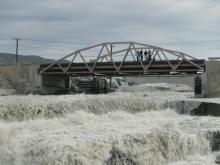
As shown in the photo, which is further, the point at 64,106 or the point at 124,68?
the point at 124,68

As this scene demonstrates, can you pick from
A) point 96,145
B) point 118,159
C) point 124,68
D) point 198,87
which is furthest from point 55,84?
point 118,159

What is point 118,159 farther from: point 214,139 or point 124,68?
point 124,68

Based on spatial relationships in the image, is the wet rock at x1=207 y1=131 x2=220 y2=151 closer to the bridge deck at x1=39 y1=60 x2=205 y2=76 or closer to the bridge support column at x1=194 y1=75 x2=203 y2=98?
the bridge support column at x1=194 y1=75 x2=203 y2=98

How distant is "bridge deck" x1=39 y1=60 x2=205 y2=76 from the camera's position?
54.7 m

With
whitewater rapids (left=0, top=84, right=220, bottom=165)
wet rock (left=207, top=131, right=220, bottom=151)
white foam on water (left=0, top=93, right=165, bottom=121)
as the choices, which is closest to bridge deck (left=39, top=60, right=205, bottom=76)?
white foam on water (left=0, top=93, right=165, bottom=121)

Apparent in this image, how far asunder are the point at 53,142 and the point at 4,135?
2.70 metres

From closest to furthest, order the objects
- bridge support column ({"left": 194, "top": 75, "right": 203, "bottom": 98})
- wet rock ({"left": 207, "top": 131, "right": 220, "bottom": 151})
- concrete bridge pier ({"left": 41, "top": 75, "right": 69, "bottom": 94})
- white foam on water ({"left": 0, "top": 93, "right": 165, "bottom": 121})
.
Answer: wet rock ({"left": 207, "top": 131, "right": 220, "bottom": 151}), white foam on water ({"left": 0, "top": 93, "right": 165, "bottom": 121}), bridge support column ({"left": 194, "top": 75, "right": 203, "bottom": 98}), concrete bridge pier ({"left": 41, "top": 75, "right": 69, "bottom": 94})

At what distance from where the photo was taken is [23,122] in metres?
25.7

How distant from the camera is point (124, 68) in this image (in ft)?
185

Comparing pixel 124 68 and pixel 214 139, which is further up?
pixel 124 68

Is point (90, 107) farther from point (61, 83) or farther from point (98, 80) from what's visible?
point (98, 80)

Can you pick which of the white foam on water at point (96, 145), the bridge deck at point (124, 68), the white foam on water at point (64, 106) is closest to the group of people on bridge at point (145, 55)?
the bridge deck at point (124, 68)

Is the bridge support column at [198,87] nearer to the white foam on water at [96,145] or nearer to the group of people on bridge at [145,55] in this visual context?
the group of people on bridge at [145,55]

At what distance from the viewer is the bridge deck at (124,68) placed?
54.7 m
